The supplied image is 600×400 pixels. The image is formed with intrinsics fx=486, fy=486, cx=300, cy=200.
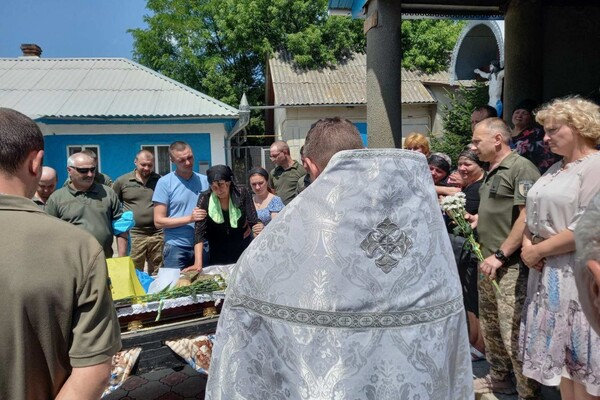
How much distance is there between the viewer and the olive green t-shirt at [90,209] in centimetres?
419

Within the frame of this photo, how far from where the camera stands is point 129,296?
2934 mm

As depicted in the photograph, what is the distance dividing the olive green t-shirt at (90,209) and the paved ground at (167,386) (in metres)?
1.15

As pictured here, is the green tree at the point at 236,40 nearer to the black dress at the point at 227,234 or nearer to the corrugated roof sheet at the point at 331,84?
the corrugated roof sheet at the point at 331,84

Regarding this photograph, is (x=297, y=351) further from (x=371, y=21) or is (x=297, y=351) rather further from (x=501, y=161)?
(x=371, y=21)

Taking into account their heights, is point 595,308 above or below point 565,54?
below

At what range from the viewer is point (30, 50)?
51.8 feet

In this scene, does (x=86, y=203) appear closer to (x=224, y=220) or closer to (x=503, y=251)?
(x=224, y=220)

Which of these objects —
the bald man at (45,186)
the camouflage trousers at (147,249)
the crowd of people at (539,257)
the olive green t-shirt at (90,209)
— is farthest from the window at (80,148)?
the crowd of people at (539,257)

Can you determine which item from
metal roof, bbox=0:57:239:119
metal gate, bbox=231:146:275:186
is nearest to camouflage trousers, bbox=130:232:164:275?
metal roof, bbox=0:57:239:119

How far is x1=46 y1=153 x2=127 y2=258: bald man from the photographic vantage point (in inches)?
165

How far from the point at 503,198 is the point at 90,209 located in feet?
11.1

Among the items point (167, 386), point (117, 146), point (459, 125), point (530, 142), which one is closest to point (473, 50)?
point (459, 125)

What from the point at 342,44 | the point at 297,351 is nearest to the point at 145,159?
the point at 297,351

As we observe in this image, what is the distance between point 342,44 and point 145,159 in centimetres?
1498
